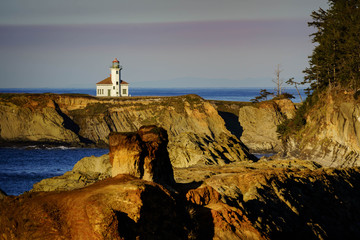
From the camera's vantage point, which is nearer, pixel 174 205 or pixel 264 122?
pixel 174 205

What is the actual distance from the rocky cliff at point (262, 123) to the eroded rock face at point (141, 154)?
71.3 meters

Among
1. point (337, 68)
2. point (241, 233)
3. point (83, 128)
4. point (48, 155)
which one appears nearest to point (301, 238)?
point (241, 233)

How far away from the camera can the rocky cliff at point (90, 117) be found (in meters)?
106

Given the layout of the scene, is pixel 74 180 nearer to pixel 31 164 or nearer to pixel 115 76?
pixel 31 164

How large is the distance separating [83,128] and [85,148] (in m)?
11.7

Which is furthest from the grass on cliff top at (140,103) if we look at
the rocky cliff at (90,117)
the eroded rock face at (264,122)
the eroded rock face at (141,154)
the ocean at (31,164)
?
the eroded rock face at (141,154)

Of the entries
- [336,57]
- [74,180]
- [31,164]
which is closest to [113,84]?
[31,164]

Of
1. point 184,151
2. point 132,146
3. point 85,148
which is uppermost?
point 132,146

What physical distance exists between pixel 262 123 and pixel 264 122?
2.19 ft

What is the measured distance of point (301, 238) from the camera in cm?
2725

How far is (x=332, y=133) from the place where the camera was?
214ft

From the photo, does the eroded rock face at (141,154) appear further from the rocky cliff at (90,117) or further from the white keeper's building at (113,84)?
the white keeper's building at (113,84)

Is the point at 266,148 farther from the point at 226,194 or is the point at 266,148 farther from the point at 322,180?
the point at 226,194

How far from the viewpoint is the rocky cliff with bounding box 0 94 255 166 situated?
349ft
